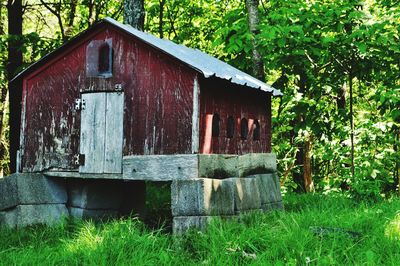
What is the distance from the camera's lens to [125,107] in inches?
318

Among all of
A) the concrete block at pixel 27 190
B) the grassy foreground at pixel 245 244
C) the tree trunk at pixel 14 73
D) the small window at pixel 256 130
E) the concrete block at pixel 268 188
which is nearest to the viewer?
the grassy foreground at pixel 245 244

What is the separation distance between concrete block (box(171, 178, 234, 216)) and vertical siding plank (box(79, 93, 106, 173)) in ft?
5.54

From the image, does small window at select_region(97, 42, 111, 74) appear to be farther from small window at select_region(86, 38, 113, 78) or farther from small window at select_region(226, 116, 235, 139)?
small window at select_region(226, 116, 235, 139)

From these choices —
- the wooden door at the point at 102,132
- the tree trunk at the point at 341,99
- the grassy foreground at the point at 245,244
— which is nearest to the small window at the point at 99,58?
the wooden door at the point at 102,132

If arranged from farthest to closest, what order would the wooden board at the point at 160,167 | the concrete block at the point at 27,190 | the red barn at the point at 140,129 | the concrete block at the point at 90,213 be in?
the concrete block at the point at 90,213 → the concrete block at the point at 27,190 → the red barn at the point at 140,129 → the wooden board at the point at 160,167

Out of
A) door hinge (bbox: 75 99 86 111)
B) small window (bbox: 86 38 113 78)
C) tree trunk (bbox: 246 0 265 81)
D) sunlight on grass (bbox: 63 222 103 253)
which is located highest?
tree trunk (bbox: 246 0 265 81)

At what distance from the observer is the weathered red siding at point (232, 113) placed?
7.63m

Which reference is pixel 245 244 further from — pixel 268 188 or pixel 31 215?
pixel 31 215

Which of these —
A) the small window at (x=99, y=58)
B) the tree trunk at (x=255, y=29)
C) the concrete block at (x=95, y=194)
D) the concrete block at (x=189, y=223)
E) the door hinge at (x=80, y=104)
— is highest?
the tree trunk at (x=255, y=29)

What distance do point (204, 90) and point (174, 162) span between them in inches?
46.5

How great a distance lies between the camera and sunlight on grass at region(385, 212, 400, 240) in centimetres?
601

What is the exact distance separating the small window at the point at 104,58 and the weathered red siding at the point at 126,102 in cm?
14

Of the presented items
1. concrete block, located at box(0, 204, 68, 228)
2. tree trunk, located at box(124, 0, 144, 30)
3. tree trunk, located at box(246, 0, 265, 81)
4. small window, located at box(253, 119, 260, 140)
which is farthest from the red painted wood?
tree trunk, located at box(124, 0, 144, 30)

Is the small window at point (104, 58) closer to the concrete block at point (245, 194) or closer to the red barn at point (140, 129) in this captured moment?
the red barn at point (140, 129)
